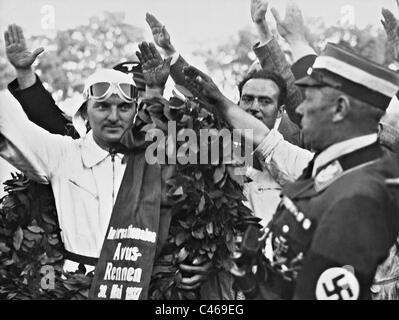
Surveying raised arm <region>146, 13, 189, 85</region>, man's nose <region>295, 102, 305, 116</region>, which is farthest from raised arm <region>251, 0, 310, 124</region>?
raised arm <region>146, 13, 189, 85</region>

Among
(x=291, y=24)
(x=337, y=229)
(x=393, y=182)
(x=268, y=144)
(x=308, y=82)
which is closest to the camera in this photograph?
(x=337, y=229)

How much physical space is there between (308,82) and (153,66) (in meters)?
0.95

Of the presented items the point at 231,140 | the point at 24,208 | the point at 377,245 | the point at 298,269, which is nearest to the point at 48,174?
the point at 24,208

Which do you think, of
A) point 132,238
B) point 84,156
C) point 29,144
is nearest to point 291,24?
point 84,156

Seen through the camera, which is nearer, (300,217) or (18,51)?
(300,217)

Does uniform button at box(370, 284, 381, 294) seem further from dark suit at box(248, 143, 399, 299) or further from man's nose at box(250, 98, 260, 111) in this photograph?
man's nose at box(250, 98, 260, 111)

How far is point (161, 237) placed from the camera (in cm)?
571

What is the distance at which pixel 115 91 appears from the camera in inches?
229

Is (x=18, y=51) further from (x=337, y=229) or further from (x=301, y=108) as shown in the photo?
(x=337, y=229)

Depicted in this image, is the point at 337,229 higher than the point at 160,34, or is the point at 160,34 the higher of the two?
the point at 160,34

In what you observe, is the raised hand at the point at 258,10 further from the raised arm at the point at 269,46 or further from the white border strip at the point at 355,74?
the white border strip at the point at 355,74

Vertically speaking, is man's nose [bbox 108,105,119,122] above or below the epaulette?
above

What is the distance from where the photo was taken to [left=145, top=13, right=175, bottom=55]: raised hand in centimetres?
586

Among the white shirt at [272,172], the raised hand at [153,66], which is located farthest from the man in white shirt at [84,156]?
the white shirt at [272,172]
